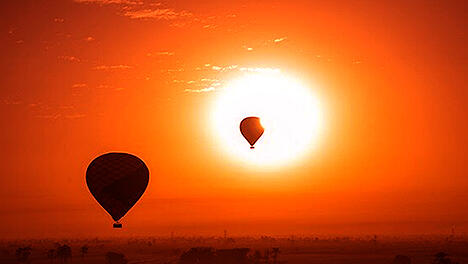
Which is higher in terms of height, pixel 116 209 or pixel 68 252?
pixel 68 252

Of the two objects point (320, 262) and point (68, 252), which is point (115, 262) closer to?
point (68, 252)

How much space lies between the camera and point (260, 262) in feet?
319

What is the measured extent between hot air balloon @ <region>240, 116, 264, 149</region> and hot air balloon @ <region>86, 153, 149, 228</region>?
36.6ft

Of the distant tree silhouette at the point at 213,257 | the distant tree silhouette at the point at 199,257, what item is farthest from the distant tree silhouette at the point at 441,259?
the distant tree silhouette at the point at 199,257

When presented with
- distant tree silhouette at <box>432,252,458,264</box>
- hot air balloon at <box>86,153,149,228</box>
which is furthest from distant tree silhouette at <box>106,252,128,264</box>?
hot air balloon at <box>86,153,149,228</box>

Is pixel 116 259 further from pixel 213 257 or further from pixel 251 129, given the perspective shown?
pixel 251 129

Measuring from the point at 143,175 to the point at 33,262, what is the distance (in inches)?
2151

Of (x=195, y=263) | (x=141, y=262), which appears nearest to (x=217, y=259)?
(x=195, y=263)

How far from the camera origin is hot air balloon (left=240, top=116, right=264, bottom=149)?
203 ft

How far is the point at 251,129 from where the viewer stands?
6300 cm

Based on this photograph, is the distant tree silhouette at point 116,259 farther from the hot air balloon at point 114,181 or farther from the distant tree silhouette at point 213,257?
the hot air balloon at point 114,181

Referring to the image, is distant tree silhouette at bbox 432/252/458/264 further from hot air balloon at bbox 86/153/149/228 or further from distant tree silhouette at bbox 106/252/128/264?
hot air balloon at bbox 86/153/149/228

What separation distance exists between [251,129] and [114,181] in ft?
45.5

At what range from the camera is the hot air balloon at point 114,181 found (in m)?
53.6
